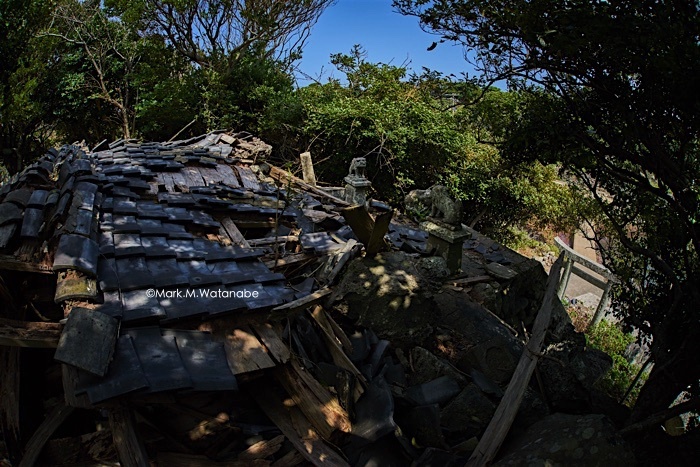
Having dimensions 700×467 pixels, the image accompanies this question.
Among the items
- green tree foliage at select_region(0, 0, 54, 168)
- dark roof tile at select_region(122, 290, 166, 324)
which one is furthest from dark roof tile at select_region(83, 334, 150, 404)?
green tree foliage at select_region(0, 0, 54, 168)

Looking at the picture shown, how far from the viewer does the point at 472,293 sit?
7234 mm

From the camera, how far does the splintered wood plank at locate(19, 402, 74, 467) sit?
139 inches

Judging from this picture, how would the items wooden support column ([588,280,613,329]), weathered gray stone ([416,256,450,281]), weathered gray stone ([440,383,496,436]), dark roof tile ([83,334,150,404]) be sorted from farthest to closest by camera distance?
1. wooden support column ([588,280,613,329])
2. weathered gray stone ([416,256,450,281])
3. weathered gray stone ([440,383,496,436])
4. dark roof tile ([83,334,150,404])

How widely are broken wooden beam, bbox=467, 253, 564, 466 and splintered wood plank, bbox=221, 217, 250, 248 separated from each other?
3.44 meters

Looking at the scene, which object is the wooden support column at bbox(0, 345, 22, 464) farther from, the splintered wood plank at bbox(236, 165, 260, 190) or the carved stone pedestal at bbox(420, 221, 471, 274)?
the carved stone pedestal at bbox(420, 221, 471, 274)

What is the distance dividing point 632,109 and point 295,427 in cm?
429

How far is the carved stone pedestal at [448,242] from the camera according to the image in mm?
7094

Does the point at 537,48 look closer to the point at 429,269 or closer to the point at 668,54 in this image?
the point at 668,54

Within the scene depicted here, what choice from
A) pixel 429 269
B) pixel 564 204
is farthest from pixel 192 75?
pixel 564 204

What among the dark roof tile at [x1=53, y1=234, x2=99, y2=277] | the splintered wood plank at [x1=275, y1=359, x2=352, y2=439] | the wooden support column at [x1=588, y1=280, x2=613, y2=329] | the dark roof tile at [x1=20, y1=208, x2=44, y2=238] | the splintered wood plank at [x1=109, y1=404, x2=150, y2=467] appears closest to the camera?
the splintered wood plank at [x1=109, y1=404, x2=150, y2=467]

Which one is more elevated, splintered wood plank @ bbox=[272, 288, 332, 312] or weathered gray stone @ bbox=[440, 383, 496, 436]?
splintered wood plank @ bbox=[272, 288, 332, 312]

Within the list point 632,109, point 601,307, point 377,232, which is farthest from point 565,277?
point 632,109

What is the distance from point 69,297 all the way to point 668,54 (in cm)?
481

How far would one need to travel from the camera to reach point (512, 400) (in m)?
3.94
